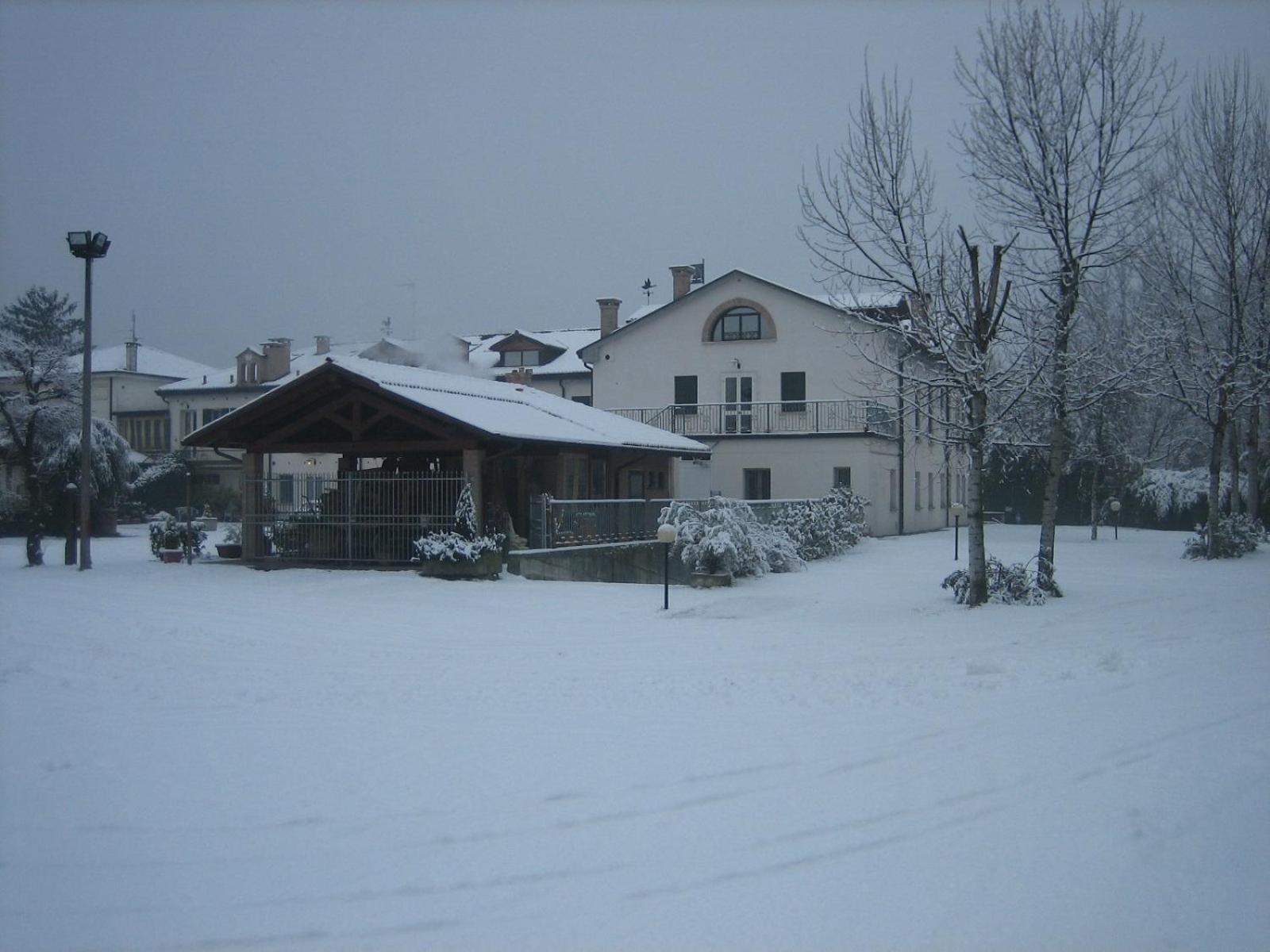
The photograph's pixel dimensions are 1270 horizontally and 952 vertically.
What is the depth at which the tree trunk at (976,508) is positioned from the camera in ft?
48.1

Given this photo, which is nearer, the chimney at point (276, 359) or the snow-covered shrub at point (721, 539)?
the snow-covered shrub at point (721, 539)

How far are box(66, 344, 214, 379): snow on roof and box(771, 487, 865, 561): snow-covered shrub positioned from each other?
35.8 meters

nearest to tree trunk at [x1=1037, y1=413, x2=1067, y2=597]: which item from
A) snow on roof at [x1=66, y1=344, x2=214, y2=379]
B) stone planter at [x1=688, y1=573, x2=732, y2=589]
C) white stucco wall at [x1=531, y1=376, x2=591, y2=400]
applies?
stone planter at [x1=688, y1=573, x2=732, y2=589]

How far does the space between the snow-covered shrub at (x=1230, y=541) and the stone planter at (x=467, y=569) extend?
15138 millimetres

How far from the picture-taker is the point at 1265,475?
30.2m

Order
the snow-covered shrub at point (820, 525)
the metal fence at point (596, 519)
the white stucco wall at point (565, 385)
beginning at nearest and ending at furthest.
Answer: the metal fence at point (596, 519) → the snow-covered shrub at point (820, 525) → the white stucco wall at point (565, 385)

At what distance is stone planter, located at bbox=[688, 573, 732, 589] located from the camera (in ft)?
60.7

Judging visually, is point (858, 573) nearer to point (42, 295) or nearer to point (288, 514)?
point (288, 514)

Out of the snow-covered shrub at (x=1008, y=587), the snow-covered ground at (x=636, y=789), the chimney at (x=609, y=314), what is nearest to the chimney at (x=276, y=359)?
the chimney at (x=609, y=314)

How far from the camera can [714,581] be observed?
60.7 ft

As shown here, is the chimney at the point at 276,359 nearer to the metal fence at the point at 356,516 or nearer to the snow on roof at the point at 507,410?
the snow on roof at the point at 507,410

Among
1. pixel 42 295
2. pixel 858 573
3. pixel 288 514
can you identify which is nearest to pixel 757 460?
pixel 858 573

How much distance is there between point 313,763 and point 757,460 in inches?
1088

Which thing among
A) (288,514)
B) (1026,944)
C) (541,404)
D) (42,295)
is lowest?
(1026,944)
